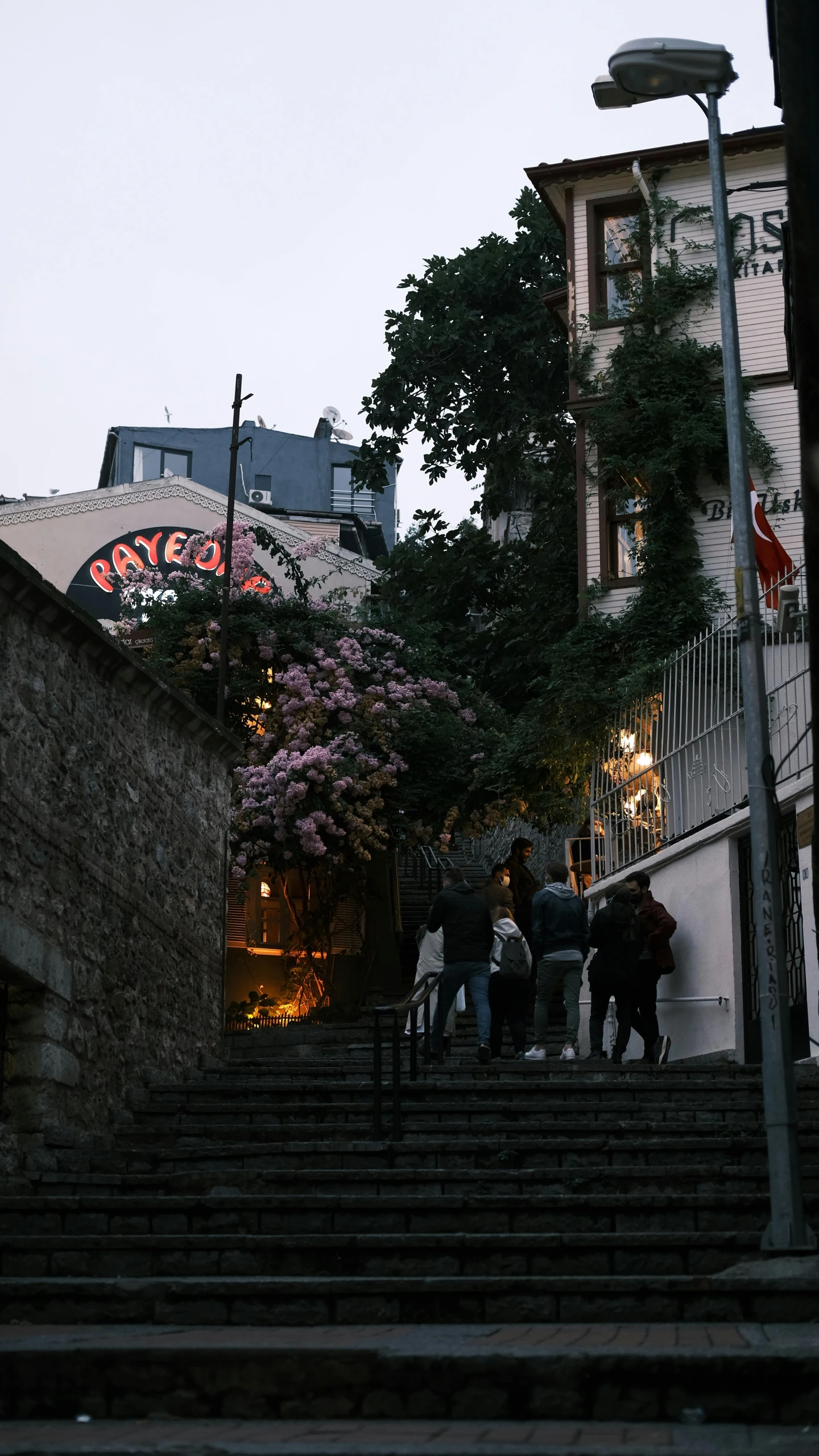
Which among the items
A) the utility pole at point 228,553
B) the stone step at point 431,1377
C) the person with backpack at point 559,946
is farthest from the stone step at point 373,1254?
the utility pole at point 228,553

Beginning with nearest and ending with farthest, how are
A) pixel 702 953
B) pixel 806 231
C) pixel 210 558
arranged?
pixel 806 231 → pixel 702 953 → pixel 210 558

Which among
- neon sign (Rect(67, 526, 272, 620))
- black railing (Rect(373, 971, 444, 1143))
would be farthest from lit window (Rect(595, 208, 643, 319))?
black railing (Rect(373, 971, 444, 1143))

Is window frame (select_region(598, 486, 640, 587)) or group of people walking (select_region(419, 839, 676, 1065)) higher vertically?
window frame (select_region(598, 486, 640, 587))

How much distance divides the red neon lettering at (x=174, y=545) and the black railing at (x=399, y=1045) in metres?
23.3

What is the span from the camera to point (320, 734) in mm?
25688

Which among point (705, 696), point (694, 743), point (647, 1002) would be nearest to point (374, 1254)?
point (647, 1002)

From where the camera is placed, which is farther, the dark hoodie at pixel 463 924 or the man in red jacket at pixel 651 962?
the man in red jacket at pixel 651 962

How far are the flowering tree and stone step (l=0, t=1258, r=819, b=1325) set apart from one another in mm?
16717

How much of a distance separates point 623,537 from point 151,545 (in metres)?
14.2

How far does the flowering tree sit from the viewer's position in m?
24.5

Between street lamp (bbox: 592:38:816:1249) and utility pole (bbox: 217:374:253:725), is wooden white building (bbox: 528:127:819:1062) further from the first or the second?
utility pole (bbox: 217:374:253:725)

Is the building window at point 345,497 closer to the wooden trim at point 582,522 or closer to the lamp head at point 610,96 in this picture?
the wooden trim at point 582,522

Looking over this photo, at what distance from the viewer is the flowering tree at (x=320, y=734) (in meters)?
24.5

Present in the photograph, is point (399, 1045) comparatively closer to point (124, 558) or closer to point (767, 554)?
point (767, 554)
